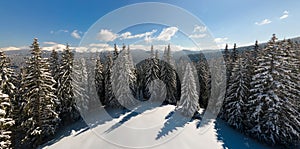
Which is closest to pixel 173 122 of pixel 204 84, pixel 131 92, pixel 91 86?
pixel 131 92

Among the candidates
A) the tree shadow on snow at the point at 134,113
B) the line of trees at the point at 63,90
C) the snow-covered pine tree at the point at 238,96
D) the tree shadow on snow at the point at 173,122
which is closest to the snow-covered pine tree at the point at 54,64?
the line of trees at the point at 63,90

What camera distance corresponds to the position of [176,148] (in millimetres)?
16562

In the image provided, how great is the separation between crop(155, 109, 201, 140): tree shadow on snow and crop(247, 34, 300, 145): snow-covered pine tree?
8174 millimetres

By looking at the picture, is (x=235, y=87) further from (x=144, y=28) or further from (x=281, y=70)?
(x=144, y=28)

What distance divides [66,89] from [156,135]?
1493cm

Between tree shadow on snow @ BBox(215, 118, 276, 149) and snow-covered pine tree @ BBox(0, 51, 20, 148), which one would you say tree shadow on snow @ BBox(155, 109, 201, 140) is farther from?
snow-covered pine tree @ BBox(0, 51, 20, 148)

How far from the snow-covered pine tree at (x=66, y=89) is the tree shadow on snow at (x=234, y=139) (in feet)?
67.6

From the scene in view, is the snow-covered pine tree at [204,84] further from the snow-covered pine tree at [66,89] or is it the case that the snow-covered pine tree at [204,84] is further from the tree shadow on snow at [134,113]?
the snow-covered pine tree at [66,89]

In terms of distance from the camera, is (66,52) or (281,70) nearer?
(281,70)

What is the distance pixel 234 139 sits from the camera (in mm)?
21047


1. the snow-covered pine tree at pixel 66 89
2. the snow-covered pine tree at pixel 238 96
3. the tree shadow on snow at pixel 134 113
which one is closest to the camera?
the tree shadow on snow at pixel 134 113

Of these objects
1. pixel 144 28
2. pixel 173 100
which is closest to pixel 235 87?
pixel 173 100

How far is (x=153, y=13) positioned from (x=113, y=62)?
13661mm

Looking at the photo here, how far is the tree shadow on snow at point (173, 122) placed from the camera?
20.1 m
